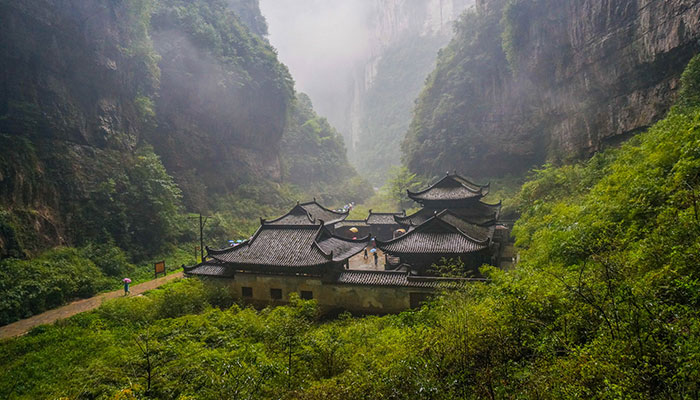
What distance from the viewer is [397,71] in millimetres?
107562

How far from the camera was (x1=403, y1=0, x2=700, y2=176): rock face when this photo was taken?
20.6 m

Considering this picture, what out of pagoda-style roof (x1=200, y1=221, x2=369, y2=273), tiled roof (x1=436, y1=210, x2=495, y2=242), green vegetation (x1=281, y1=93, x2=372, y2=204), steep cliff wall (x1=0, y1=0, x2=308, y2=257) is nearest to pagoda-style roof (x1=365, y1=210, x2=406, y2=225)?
tiled roof (x1=436, y1=210, x2=495, y2=242)

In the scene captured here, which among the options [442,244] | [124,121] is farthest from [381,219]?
[124,121]

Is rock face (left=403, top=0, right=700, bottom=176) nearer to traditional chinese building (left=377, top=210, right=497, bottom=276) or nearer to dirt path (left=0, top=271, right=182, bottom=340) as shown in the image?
traditional chinese building (left=377, top=210, right=497, bottom=276)

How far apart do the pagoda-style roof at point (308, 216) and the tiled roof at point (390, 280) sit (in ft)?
22.6

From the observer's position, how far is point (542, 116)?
1515 inches

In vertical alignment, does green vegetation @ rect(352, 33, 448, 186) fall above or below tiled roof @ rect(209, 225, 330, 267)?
above

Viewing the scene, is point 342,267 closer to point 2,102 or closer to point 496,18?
point 2,102

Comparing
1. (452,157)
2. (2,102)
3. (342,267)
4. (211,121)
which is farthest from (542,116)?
(2,102)

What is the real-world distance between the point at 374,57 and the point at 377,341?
126 m

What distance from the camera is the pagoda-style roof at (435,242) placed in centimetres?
1509

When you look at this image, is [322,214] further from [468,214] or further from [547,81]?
[547,81]

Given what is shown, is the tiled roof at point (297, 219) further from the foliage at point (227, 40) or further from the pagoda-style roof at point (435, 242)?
the foliage at point (227, 40)

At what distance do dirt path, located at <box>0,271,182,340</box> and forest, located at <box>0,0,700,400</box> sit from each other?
0.62 m
